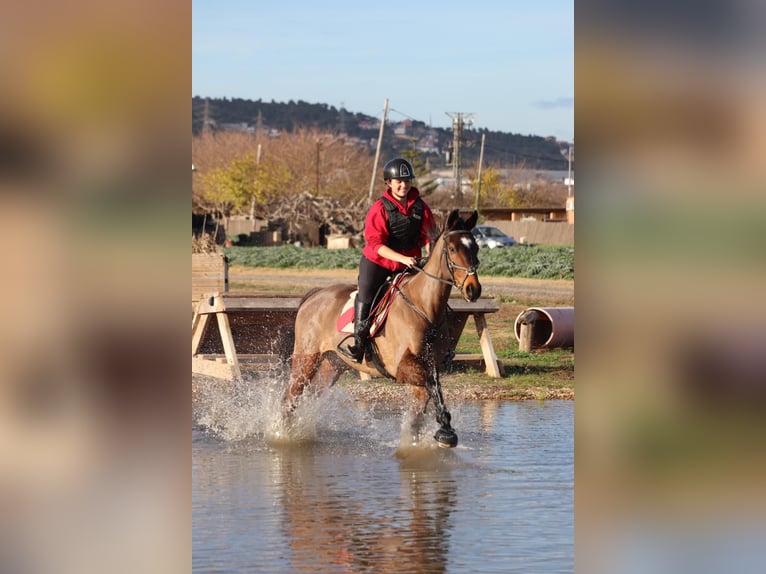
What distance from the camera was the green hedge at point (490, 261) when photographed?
32.9 m

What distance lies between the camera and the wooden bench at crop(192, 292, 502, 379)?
565 inches

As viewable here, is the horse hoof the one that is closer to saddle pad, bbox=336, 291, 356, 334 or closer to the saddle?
the saddle

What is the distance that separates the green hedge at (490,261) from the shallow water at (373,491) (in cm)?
1905

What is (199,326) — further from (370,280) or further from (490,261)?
(490,261)

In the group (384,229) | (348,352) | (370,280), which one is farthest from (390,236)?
(348,352)

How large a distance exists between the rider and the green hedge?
779 inches

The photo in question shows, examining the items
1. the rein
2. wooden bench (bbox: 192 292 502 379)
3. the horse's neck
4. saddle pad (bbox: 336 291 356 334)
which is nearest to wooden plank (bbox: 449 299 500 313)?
wooden bench (bbox: 192 292 502 379)

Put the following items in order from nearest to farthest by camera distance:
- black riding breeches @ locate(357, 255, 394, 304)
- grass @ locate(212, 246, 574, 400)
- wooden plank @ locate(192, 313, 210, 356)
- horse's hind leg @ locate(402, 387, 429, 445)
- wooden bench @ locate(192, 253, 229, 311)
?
horse's hind leg @ locate(402, 387, 429, 445)
black riding breeches @ locate(357, 255, 394, 304)
grass @ locate(212, 246, 574, 400)
wooden plank @ locate(192, 313, 210, 356)
wooden bench @ locate(192, 253, 229, 311)

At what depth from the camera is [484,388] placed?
13984 millimetres

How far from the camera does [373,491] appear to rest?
26.9ft

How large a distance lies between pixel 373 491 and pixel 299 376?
2.97 meters
